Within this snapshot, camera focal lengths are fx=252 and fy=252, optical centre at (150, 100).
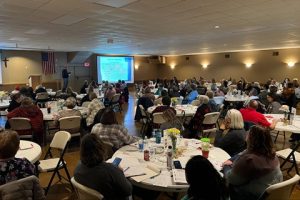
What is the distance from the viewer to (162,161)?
282 centimetres

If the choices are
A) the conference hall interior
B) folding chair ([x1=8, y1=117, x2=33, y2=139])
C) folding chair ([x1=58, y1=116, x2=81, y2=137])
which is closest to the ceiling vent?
the conference hall interior

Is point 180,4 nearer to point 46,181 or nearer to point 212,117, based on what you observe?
point 212,117

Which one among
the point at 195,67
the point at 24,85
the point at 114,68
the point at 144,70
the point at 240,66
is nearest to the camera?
the point at 24,85

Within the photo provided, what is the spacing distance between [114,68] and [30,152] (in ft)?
53.9

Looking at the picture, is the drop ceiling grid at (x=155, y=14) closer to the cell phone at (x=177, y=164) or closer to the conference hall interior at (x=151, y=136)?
the conference hall interior at (x=151, y=136)

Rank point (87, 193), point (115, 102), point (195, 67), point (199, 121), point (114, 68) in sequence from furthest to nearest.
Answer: point (195, 67) < point (114, 68) < point (115, 102) < point (199, 121) < point (87, 193)

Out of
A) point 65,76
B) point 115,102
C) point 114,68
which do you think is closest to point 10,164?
point 115,102

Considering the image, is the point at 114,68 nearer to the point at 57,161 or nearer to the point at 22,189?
the point at 57,161

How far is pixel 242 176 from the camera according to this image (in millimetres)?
2271

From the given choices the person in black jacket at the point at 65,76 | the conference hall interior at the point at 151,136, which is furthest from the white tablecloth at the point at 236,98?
the person in black jacket at the point at 65,76

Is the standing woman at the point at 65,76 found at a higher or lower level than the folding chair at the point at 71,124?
higher

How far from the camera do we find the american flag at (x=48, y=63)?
15.6m

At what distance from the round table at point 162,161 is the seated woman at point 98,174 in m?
0.25

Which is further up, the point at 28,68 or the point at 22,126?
the point at 28,68
